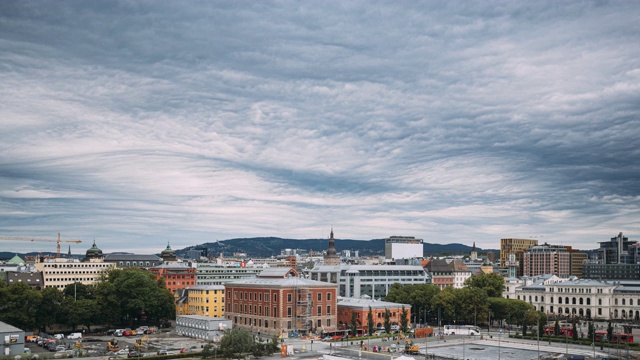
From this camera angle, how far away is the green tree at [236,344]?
73.0 m

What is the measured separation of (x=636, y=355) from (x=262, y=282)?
175 feet

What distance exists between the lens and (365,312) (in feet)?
330

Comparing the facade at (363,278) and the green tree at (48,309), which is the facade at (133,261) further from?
the green tree at (48,309)

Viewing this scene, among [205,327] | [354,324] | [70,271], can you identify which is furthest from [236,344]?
[70,271]

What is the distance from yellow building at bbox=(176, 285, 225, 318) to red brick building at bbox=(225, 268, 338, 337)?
558 inches

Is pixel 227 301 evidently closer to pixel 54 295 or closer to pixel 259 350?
pixel 54 295

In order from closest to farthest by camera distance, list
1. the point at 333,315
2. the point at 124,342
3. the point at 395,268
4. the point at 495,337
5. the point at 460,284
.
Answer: the point at 124,342, the point at 495,337, the point at 333,315, the point at 395,268, the point at 460,284

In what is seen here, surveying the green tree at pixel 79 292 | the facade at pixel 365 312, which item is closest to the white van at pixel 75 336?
the green tree at pixel 79 292

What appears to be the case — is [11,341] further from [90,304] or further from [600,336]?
[600,336]

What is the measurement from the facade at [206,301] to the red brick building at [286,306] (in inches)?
557

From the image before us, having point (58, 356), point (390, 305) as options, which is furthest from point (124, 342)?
point (390, 305)

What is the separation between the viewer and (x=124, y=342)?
87.5 meters

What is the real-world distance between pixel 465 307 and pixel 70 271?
293 feet

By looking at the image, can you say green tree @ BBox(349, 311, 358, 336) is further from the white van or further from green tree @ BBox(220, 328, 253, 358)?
the white van
